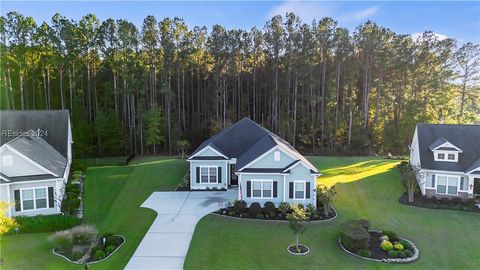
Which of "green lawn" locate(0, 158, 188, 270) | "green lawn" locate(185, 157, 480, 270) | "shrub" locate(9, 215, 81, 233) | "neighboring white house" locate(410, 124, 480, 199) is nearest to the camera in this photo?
"green lawn" locate(185, 157, 480, 270)

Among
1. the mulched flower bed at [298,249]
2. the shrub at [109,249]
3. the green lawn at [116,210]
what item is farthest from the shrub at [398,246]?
the shrub at [109,249]

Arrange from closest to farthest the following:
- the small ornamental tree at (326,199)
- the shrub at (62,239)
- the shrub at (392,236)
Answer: the shrub at (62,239) < the shrub at (392,236) < the small ornamental tree at (326,199)

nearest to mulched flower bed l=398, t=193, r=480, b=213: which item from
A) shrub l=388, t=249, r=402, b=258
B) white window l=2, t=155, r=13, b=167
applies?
shrub l=388, t=249, r=402, b=258

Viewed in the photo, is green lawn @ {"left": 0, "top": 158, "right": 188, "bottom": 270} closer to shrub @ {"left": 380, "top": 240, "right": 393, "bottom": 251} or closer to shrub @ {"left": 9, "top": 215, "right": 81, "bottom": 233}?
shrub @ {"left": 9, "top": 215, "right": 81, "bottom": 233}

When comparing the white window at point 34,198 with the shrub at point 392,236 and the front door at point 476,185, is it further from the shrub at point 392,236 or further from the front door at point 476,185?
the front door at point 476,185

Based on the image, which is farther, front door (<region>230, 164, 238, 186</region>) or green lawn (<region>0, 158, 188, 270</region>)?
front door (<region>230, 164, 238, 186</region>)

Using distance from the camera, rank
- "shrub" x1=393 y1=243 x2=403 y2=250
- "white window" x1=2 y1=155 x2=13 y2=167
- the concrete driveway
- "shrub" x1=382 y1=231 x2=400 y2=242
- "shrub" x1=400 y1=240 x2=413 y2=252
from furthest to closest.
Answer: "white window" x1=2 y1=155 x2=13 y2=167 → "shrub" x1=382 y1=231 x2=400 y2=242 → "shrub" x1=400 y1=240 x2=413 y2=252 → "shrub" x1=393 y1=243 x2=403 y2=250 → the concrete driveway
